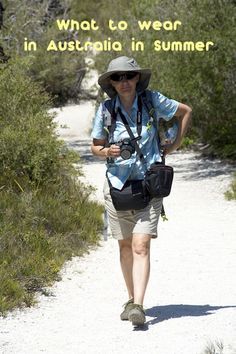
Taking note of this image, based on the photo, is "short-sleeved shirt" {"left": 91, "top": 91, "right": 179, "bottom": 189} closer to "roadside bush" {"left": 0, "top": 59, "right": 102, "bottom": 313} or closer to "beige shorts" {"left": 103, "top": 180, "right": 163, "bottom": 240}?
"beige shorts" {"left": 103, "top": 180, "right": 163, "bottom": 240}

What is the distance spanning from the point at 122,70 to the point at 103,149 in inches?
22.5

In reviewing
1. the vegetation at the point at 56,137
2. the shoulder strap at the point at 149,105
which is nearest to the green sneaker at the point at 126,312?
the vegetation at the point at 56,137

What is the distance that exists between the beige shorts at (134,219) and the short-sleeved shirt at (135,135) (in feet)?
0.64

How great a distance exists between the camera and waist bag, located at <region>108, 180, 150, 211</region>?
19.4ft

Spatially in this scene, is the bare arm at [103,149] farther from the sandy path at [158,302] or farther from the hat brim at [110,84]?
the sandy path at [158,302]

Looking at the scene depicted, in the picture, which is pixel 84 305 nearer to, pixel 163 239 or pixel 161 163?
pixel 161 163

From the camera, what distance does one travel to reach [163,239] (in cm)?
955

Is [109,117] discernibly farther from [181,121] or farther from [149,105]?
[181,121]

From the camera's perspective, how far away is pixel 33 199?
922 centimetres

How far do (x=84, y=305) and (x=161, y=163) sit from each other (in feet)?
4.81

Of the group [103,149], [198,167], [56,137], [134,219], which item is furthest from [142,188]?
[198,167]

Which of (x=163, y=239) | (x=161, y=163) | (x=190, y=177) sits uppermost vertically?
(x=161, y=163)

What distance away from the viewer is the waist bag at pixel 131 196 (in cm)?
592

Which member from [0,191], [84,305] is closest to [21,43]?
[0,191]
